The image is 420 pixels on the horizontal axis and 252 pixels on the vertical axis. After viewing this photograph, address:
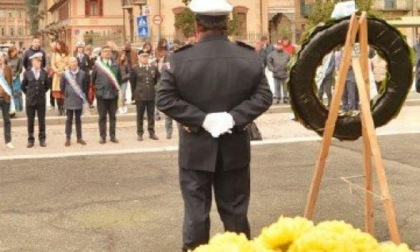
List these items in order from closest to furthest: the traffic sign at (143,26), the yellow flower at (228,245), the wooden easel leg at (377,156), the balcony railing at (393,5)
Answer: the yellow flower at (228,245), the wooden easel leg at (377,156), the traffic sign at (143,26), the balcony railing at (393,5)

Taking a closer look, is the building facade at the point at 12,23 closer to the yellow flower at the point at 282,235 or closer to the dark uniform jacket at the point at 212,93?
the dark uniform jacket at the point at 212,93

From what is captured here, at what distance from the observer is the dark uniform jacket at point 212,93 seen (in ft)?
15.0

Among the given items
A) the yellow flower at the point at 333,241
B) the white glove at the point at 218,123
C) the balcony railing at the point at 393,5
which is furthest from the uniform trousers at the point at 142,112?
the balcony railing at the point at 393,5

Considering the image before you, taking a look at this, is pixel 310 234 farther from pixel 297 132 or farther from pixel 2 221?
pixel 297 132

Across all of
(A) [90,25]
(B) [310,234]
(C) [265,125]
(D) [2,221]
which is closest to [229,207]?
(B) [310,234]

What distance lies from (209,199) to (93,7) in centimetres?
6101

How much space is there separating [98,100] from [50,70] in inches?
166

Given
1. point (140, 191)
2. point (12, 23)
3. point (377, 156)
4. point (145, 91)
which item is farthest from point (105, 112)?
point (12, 23)

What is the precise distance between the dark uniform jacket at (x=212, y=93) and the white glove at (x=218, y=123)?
4 centimetres

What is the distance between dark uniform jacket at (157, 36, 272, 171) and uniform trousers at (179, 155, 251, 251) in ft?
0.27

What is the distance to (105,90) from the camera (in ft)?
40.9

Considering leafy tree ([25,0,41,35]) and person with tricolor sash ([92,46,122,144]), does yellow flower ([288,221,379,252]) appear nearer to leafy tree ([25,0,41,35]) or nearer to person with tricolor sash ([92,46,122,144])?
person with tricolor sash ([92,46,122,144])

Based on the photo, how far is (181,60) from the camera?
15.1 feet

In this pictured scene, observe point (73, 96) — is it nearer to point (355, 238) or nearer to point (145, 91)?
point (145, 91)
